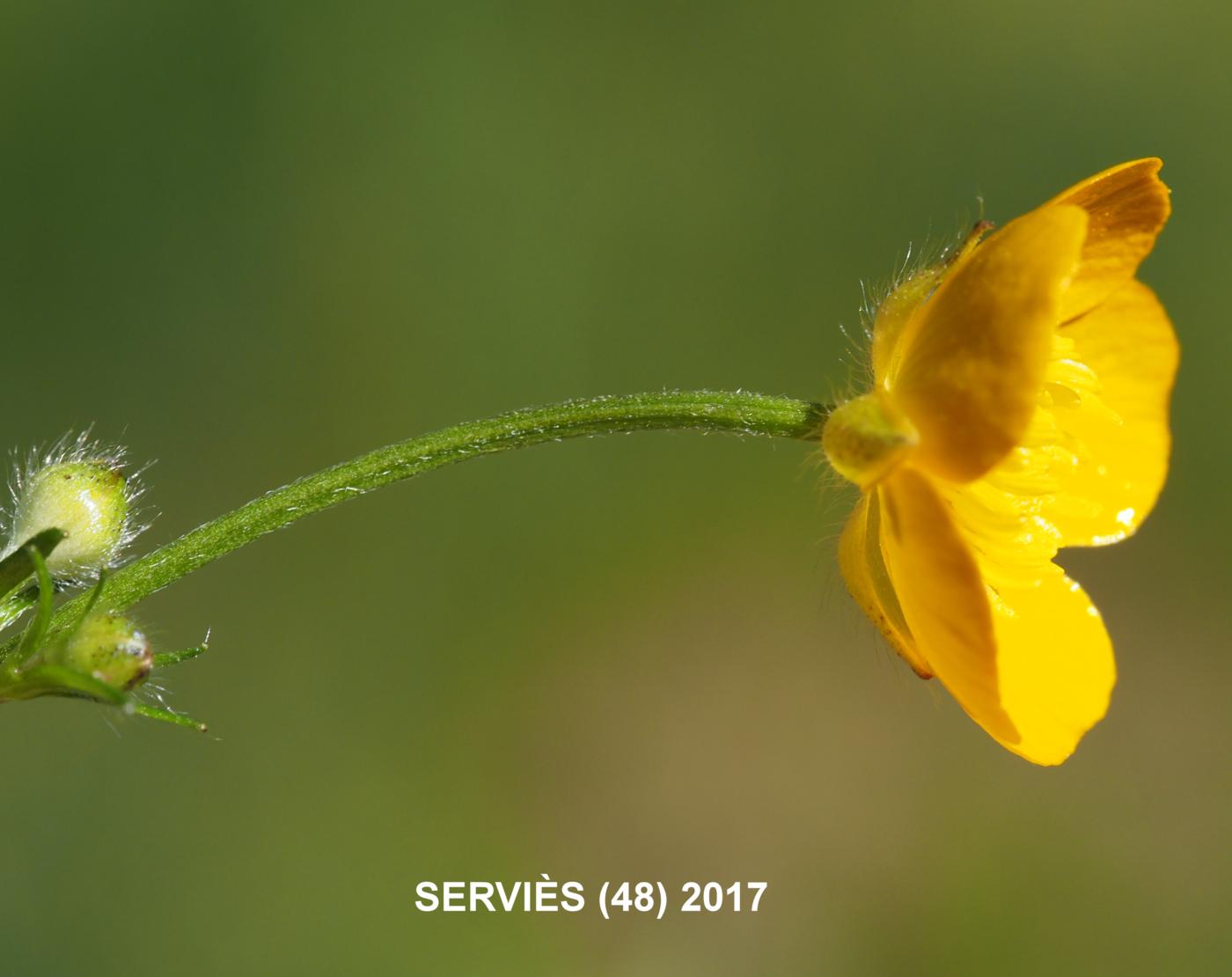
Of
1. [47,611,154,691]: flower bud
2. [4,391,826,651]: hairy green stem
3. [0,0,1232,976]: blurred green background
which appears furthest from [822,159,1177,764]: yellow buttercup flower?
[0,0,1232,976]: blurred green background

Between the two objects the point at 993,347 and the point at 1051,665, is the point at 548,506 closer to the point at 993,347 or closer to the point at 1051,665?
the point at 1051,665

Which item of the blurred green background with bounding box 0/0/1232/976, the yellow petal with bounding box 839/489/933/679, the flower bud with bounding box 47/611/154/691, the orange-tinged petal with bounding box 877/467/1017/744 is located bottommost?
the flower bud with bounding box 47/611/154/691

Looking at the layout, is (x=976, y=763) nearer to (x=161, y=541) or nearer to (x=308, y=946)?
(x=308, y=946)

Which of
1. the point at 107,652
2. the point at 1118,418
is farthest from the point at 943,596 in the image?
the point at 107,652

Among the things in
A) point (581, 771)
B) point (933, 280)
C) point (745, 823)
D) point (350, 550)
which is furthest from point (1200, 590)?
point (933, 280)

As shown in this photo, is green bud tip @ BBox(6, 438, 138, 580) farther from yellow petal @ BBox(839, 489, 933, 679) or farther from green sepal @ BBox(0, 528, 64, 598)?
yellow petal @ BBox(839, 489, 933, 679)
